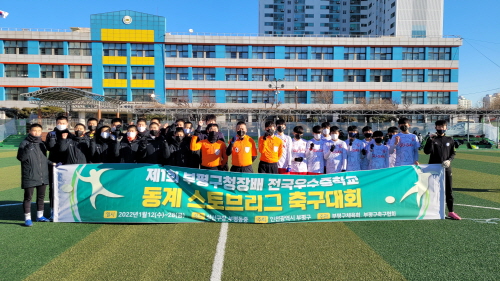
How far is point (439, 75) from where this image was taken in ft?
Result: 158

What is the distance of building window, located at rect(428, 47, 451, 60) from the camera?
4809 cm

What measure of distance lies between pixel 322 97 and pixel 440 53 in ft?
64.6

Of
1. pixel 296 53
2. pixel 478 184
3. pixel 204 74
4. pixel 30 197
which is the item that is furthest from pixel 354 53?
pixel 30 197

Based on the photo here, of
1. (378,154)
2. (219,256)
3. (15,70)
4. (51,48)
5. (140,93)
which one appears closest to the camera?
(219,256)

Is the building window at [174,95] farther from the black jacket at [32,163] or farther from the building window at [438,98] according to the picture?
the black jacket at [32,163]

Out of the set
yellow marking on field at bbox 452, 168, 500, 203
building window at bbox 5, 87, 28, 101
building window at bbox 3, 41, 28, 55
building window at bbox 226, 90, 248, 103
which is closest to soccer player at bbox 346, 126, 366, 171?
yellow marking on field at bbox 452, 168, 500, 203

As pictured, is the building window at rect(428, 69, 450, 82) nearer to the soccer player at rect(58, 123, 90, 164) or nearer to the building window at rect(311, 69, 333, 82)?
the building window at rect(311, 69, 333, 82)

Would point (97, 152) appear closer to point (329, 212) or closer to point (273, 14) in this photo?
point (329, 212)

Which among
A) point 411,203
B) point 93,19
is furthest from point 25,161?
point 93,19

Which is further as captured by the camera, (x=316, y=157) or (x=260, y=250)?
(x=316, y=157)

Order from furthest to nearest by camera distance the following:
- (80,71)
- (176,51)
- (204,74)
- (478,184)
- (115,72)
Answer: (204,74) < (176,51) < (115,72) < (80,71) < (478,184)

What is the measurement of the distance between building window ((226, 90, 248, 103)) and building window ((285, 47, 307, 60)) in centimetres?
858

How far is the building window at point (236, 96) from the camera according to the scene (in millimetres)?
47625

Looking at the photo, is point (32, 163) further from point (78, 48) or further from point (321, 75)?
point (78, 48)
